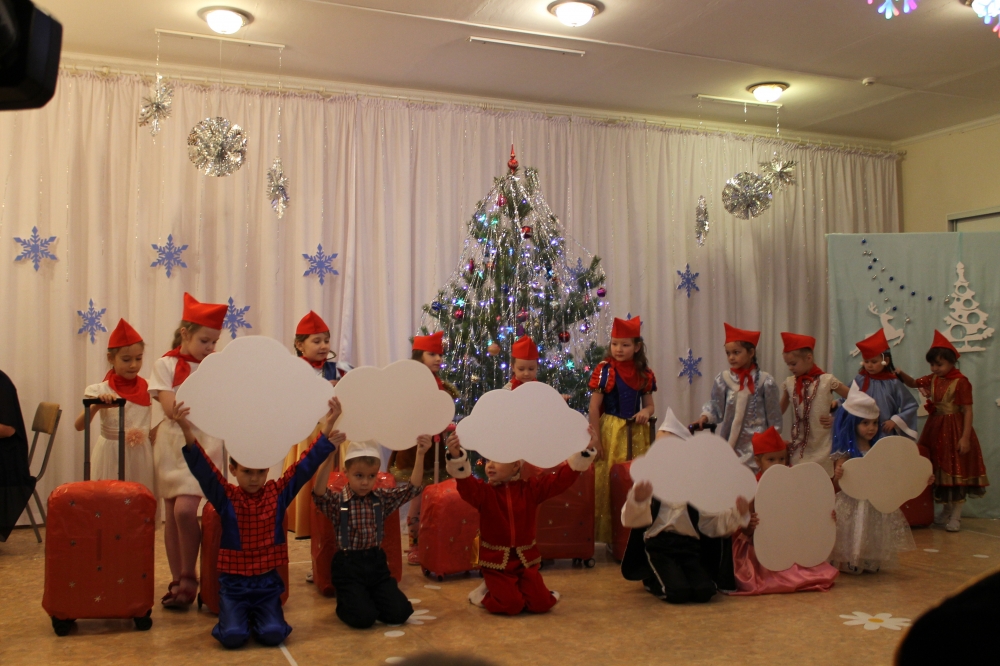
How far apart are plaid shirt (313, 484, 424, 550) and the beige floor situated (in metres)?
0.35

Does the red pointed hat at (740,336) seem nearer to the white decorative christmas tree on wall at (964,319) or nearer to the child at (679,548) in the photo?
the child at (679,548)

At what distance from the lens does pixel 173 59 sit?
585 cm

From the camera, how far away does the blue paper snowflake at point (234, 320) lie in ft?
19.6

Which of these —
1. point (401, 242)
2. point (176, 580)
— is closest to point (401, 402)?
point (176, 580)

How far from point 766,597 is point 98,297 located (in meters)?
4.42

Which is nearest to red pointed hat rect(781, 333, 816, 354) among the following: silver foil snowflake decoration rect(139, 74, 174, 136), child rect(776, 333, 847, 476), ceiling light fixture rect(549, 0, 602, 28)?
child rect(776, 333, 847, 476)

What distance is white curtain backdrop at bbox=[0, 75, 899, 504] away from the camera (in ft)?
18.5

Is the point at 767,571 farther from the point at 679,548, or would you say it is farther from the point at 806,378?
the point at 806,378

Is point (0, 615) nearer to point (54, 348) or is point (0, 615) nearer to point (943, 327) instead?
point (54, 348)

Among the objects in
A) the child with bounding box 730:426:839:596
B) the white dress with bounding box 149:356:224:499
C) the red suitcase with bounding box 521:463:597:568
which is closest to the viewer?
the white dress with bounding box 149:356:224:499

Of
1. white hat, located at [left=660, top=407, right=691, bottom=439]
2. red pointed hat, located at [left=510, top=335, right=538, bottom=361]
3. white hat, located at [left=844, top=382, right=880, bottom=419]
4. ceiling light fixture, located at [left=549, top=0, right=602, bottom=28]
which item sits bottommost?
white hat, located at [left=660, top=407, right=691, bottom=439]

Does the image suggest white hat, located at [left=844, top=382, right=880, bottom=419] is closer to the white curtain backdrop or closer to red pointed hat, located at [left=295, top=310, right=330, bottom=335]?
the white curtain backdrop

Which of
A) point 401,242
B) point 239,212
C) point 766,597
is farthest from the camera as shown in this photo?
point 401,242

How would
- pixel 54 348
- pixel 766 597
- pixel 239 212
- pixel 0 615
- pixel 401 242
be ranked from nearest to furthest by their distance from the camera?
1. pixel 0 615
2. pixel 766 597
3. pixel 54 348
4. pixel 239 212
5. pixel 401 242
